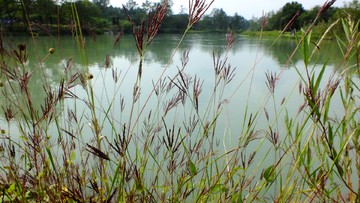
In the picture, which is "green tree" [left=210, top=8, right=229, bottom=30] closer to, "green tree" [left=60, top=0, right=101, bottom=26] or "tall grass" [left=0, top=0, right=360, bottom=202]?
"green tree" [left=60, top=0, right=101, bottom=26]

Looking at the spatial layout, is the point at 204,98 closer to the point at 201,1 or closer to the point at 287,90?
the point at 287,90

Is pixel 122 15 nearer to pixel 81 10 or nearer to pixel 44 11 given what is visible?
pixel 81 10

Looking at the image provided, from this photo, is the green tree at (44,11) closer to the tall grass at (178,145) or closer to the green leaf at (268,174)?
the tall grass at (178,145)

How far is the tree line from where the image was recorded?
5.95 metres

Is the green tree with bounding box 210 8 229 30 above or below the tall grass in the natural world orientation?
above

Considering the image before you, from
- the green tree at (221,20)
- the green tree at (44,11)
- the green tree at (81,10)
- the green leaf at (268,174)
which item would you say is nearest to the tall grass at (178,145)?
the green leaf at (268,174)

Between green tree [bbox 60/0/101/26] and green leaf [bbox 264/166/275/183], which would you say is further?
green tree [bbox 60/0/101/26]

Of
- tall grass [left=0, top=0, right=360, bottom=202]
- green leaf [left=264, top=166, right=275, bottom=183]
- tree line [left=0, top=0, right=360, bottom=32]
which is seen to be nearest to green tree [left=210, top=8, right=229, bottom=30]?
tree line [left=0, top=0, right=360, bottom=32]

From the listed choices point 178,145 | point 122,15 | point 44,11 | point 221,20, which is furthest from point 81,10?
point 221,20

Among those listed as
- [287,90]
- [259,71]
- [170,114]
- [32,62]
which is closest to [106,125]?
[170,114]

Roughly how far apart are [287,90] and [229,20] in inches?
1486

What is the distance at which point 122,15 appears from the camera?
31.7m

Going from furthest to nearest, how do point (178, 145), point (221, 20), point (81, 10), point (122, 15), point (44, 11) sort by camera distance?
point (221, 20), point (122, 15), point (81, 10), point (44, 11), point (178, 145)

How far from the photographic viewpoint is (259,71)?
15.0ft
